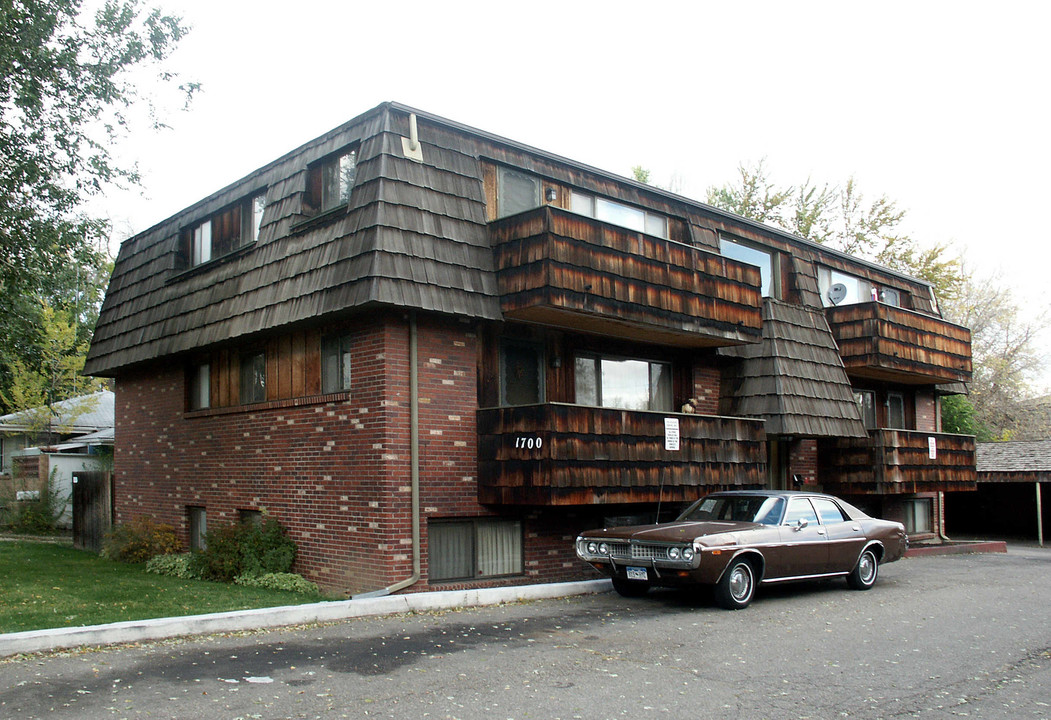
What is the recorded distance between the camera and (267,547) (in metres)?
13.5

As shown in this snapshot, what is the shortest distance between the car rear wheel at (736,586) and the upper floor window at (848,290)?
10.4 m

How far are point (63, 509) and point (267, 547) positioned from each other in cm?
1256

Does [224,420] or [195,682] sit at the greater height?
[224,420]

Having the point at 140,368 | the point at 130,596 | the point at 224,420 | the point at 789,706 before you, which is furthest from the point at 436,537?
the point at 140,368

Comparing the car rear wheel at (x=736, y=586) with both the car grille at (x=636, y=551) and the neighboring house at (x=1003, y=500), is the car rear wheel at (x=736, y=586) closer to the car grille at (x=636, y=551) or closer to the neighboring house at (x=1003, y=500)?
the car grille at (x=636, y=551)

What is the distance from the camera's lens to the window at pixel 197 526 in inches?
636

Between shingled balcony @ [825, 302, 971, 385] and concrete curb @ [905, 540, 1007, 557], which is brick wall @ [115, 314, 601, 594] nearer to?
shingled balcony @ [825, 302, 971, 385]

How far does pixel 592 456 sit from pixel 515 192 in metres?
4.26

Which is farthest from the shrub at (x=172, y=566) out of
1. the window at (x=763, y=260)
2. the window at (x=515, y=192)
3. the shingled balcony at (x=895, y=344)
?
the shingled balcony at (x=895, y=344)

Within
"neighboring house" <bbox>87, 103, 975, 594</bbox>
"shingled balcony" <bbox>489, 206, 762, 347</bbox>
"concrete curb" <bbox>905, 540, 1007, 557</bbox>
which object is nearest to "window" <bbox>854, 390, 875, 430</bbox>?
"concrete curb" <bbox>905, 540, 1007, 557</bbox>

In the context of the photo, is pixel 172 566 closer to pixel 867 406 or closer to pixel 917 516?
pixel 867 406

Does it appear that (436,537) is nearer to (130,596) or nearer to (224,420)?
(130,596)

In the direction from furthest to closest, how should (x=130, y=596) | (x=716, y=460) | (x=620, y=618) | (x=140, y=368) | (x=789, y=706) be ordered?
(x=140, y=368)
(x=716, y=460)
(x=130, y=596)
(x=620, y=618)
(x=789, y=706)

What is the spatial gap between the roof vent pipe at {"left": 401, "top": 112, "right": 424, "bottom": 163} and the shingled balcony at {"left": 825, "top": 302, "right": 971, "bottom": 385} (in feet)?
35.2
